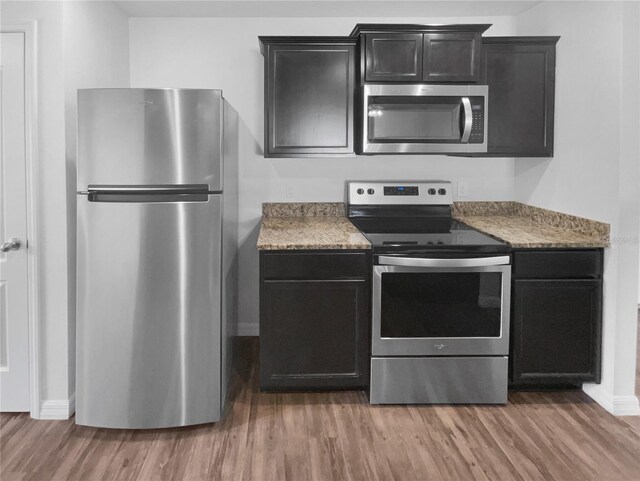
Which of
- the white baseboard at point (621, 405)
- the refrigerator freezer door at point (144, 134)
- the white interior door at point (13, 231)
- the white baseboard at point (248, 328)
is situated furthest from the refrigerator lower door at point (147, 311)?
the white baseboard at point (621, 405)

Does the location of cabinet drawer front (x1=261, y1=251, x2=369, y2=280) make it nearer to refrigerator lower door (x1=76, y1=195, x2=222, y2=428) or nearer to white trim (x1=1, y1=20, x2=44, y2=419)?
refrigerator lower door (x1=76, y1=195, x2=222, y2=428)

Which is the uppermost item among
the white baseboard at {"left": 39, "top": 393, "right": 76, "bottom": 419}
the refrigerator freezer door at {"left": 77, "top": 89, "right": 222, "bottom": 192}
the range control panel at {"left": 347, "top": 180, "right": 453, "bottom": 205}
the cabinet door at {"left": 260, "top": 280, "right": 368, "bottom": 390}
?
the refrigerator freezer door at {"left": 77, "top": 89, "right": 222, "bottom": 192}

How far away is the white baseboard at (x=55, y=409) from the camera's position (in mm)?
3143

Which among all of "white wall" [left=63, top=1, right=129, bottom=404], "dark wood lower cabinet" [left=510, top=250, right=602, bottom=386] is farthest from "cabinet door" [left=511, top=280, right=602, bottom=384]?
"white wall" [left=63, top=1, right=129, bottom=404]

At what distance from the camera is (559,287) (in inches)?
131

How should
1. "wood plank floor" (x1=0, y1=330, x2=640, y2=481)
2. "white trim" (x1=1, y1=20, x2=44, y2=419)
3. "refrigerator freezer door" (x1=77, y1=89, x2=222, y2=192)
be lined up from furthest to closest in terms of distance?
1. "white trim" (x1=1, y1=20, x2=44, y2=419)
2. "refrigerator freezer door" (x1=77, y1=89, x2=222, y2=192)
3. "wood plank floor" (x1=0, y1=330, x2=640, y2=481)

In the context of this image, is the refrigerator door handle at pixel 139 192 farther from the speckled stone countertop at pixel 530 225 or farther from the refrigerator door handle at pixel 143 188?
the speckled stone countertop at pixel 530 225

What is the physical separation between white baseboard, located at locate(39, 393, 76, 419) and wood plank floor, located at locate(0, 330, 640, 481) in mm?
44

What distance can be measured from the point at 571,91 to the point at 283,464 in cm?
260

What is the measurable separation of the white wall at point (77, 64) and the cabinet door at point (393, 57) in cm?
152

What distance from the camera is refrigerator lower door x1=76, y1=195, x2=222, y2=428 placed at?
2.88 meters

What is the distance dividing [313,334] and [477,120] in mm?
1595

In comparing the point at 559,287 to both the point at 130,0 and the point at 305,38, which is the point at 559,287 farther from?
the point at 130,0

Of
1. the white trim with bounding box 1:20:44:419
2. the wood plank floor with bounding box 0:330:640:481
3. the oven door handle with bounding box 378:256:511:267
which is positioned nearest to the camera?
the wood plank floor with bounding box 0:330:640:481
